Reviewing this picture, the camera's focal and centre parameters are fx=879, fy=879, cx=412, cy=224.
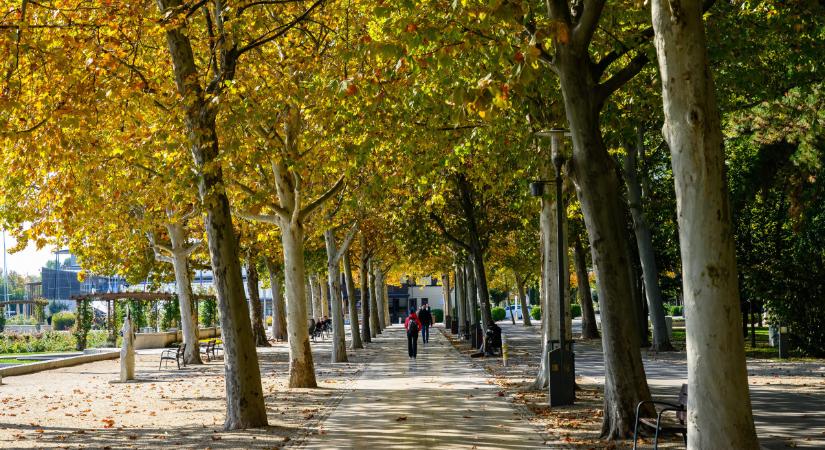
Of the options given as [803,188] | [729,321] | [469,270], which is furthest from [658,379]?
[469,270]

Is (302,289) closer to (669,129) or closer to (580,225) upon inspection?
(669,129)

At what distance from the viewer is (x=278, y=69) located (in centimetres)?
1712

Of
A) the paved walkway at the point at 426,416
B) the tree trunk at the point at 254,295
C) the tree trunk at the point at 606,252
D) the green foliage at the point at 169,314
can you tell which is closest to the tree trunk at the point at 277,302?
the tree trunk at the point at 254,295

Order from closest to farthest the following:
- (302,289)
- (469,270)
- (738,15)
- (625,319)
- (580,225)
A: (625,319) < (738,15) < (302,289) < (580,225) < (469,270)

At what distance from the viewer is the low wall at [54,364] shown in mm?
26908

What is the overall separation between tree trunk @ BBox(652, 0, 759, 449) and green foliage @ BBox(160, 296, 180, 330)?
42688mm

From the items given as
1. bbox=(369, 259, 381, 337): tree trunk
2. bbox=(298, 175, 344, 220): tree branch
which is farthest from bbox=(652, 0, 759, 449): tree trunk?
bbox=(369, 259, 381, 337): tree trunk

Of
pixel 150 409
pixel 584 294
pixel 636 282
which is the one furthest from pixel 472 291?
pixel 150 409

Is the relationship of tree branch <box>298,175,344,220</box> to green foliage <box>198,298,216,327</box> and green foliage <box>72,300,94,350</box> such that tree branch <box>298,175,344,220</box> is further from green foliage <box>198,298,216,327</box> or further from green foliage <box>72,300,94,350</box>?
green foliage <box>198,298,216,327</box>

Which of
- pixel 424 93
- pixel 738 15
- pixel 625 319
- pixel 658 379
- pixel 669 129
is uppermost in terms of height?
pixel 738 15

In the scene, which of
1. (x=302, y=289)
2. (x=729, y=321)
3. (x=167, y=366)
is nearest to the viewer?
(x=729, y=321)

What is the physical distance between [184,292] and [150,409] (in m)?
13.7

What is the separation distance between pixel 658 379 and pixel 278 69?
10.6 metres

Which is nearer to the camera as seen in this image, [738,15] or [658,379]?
[738,15]
